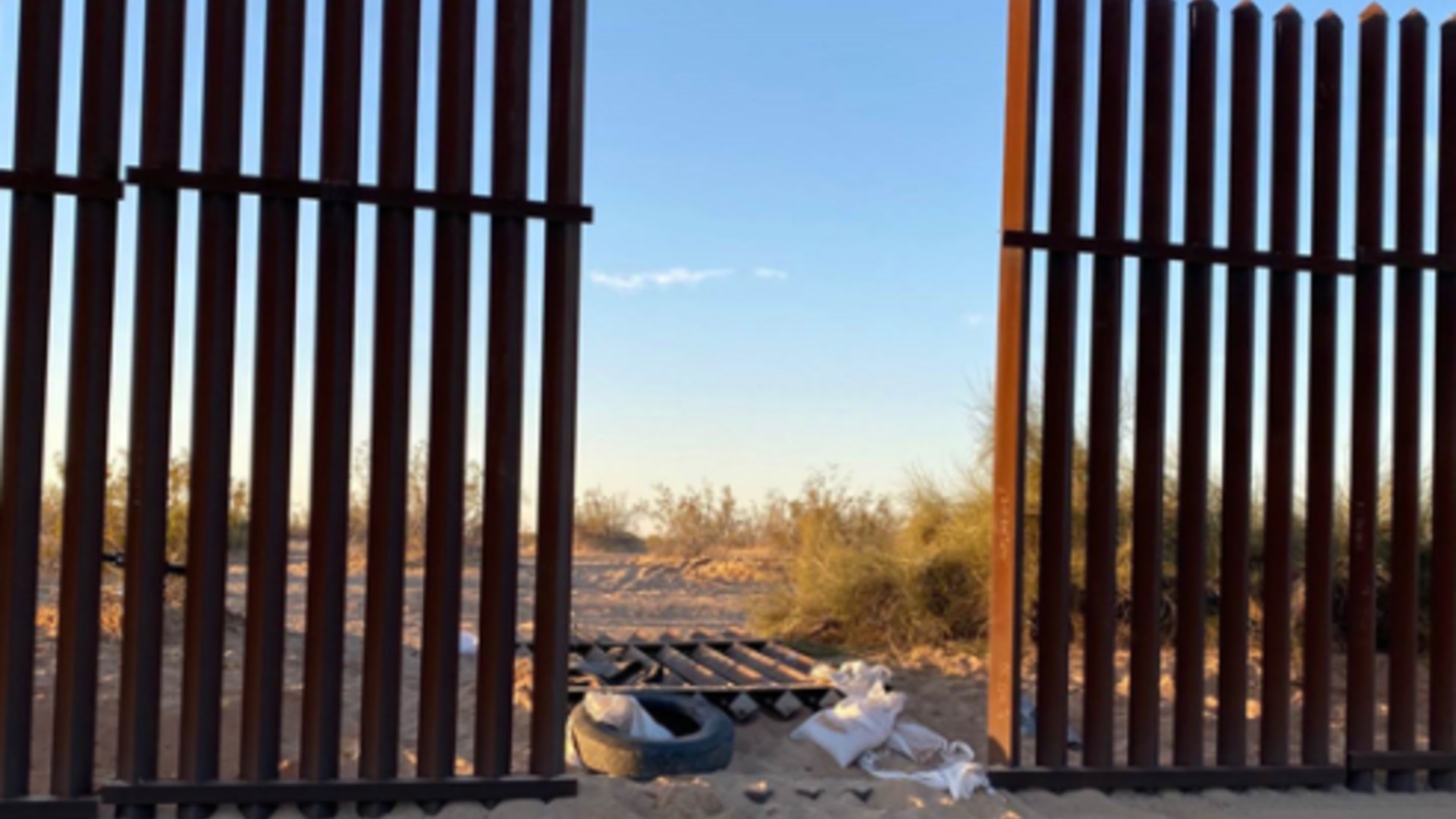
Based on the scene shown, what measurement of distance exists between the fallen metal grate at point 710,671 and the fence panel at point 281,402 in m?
1.35


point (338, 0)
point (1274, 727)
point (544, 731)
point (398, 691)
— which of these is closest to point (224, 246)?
point (338, 0)

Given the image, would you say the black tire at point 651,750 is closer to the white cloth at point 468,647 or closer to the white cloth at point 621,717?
the white cloth at point 621,717

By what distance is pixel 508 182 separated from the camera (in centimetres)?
493

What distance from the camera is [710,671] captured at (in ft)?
23.7

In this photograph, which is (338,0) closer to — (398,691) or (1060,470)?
(398,691)

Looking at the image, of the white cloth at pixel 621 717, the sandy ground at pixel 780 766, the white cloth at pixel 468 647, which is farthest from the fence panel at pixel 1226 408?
the white cloth at pixel 468 647

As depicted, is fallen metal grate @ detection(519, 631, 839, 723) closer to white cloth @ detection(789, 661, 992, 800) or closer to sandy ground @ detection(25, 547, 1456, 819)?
sandy ground @ detection(25, 547, 1456, 819)

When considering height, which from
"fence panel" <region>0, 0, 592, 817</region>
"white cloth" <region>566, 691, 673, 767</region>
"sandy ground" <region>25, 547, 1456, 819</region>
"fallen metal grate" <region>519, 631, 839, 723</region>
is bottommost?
"sandy ground" <region>25, 547, 1456, 819</region>

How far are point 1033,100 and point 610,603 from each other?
26.6 ft

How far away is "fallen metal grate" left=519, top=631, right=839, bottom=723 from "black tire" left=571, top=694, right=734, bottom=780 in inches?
22.4

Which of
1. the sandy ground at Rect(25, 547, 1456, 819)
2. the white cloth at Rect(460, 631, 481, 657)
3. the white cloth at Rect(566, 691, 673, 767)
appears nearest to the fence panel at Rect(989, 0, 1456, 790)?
the sandy ground at Rect(25, 547, 1456, 819)

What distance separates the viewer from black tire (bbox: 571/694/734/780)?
519 cm

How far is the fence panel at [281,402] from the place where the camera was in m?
4.61

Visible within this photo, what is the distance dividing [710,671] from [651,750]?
2059 mm
